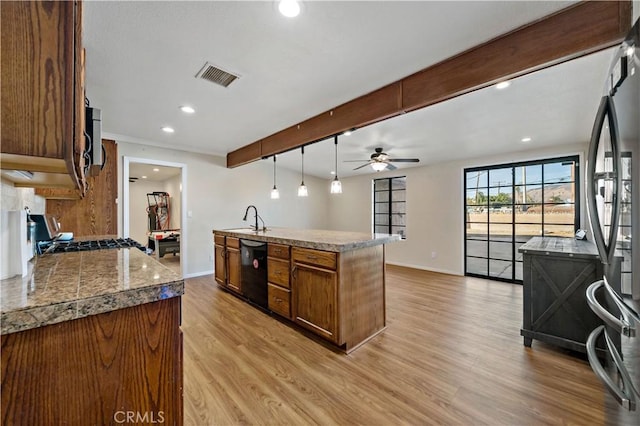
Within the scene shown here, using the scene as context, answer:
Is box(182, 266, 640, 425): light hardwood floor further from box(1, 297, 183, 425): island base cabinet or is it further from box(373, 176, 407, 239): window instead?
box(373, 176, 407, 239): window

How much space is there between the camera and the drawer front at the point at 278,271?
2.77m

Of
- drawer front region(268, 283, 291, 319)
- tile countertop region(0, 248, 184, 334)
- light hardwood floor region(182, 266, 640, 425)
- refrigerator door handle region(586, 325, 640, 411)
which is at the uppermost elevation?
tile countertop region(0, 248, 184, 334)

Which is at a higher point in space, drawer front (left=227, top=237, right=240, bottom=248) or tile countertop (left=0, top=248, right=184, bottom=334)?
tile countertop (left=0, top=248, right=184, bottom=334)

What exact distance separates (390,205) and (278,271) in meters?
4.10

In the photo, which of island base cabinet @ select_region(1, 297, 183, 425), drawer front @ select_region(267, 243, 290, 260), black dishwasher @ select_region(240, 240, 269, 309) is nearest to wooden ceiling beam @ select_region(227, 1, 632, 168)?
drawer front @ select_region(267, 243, 290, 260)

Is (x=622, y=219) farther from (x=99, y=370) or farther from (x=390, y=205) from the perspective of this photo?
(x=390, y=205)

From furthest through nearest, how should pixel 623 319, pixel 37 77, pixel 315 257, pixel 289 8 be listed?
pixel 315 257 → pixel 289 8 → pixel 623 319 → pixel 37 77

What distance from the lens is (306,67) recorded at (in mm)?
2150

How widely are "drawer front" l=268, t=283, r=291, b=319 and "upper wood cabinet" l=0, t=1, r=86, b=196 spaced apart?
228 centimetres

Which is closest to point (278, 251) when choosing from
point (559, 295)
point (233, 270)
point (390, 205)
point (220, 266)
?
point (233, 270)

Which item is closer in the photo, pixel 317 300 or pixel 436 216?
pixel 317 300

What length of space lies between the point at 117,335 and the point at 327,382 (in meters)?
1.51

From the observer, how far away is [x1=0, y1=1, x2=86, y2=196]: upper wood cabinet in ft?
2.24

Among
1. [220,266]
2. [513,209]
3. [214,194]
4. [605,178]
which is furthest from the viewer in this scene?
[214,194]
